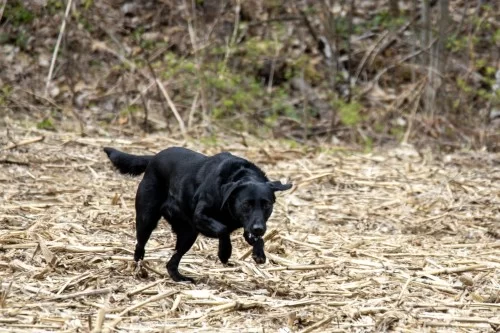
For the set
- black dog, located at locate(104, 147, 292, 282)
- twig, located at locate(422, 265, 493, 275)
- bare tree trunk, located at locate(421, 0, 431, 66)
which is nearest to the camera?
black dog, located at locate(104, 147, 292, 282)

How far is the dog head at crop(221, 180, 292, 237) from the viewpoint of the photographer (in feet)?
19.6

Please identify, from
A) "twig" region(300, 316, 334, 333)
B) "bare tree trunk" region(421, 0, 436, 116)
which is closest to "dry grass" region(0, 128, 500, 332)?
"twig" region(300, 316, 334, 333)

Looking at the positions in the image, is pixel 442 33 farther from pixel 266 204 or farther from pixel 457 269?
pixel 266 204

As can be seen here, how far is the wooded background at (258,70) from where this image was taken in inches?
569

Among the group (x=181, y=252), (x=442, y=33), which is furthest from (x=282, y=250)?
(x=442, y=33)

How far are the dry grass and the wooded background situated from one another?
178 centimetres

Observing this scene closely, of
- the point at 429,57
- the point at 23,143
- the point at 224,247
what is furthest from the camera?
the point at 429,57

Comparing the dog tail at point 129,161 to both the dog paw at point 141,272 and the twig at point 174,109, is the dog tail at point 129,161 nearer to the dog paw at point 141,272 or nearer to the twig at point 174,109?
the dog paw at point 141,272

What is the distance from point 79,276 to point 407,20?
41.8ft

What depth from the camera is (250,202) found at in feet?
19.7

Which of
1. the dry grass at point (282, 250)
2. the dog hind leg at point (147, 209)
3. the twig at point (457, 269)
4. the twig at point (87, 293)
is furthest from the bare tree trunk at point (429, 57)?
the twig at point (87, 293)

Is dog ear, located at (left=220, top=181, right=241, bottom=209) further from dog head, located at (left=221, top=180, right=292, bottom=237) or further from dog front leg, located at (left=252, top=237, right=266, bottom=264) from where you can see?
dog front leg, located at (left=252, top=237, right=266, bottom=264)

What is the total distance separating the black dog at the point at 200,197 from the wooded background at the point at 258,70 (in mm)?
5937

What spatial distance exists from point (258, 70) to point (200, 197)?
11169mm
